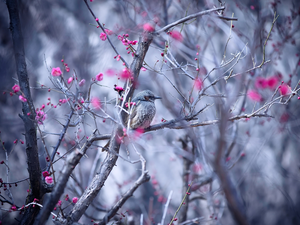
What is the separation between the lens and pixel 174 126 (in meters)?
2.51

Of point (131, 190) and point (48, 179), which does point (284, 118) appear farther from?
point (48, 179)

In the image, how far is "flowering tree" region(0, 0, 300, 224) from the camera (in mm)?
2549

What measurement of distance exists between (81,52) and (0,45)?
6.17 feet

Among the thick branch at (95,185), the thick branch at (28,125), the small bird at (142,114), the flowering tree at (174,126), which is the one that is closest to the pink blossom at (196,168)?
the flowering tree at (174,126)

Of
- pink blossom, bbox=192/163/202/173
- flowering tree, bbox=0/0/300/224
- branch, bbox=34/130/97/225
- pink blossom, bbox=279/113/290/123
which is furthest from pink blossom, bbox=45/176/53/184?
pink blossom, bbox=279/113/290/123

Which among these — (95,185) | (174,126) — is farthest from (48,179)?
(174,126)

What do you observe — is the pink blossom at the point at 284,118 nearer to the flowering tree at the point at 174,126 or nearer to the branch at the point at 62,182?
the flowering tree at the point at 174,126

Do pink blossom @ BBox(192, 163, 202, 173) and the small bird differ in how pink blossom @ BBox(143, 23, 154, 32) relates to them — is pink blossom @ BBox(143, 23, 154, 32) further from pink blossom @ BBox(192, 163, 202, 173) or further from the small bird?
pink blossom @ BBox(192, 163, 202, 173)

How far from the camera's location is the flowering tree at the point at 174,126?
100 inches

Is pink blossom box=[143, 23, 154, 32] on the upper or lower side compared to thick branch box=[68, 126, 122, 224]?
upper

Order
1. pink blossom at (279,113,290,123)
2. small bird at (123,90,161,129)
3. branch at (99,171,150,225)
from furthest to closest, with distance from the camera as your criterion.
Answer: pink blossom at (279,113,290,123) → small bird at (123,90,161,129) → branch at (99,171,150,225)

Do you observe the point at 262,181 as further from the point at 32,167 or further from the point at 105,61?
the point at 32,167

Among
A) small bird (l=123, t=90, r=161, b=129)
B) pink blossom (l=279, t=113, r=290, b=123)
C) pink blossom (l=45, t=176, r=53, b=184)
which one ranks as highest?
small bird (l=123, t=90, r=161, b=129)

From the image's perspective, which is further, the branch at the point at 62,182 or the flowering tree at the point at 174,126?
the flowering tree at the point at 174,126
